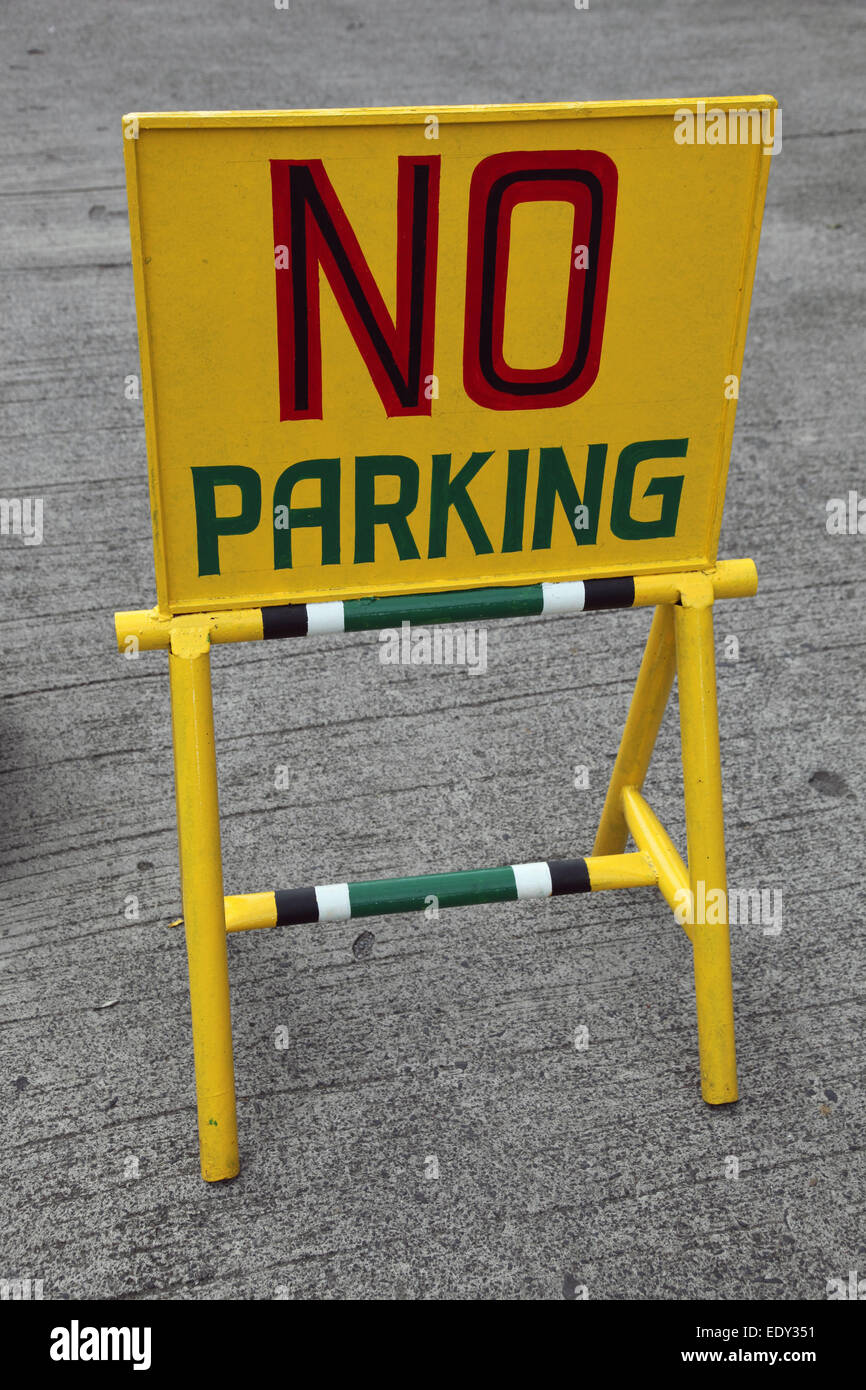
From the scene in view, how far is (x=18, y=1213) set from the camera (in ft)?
7.05

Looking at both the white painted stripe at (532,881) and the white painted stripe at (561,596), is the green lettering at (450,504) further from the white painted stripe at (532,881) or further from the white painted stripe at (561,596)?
the white painted stripe at (532,881)

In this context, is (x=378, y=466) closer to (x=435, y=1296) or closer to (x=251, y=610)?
(x=251, y=610)

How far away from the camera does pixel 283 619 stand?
6.66ft

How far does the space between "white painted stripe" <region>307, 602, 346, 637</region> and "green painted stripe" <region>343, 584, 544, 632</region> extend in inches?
0.5

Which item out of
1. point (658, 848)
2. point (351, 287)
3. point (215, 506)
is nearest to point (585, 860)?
point (658, 848)

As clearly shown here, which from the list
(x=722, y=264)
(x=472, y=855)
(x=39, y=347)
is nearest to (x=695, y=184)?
(x=722, y=264)

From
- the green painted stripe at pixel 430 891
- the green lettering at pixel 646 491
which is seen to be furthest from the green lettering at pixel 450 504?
the green painted stripe at pixel 430 891

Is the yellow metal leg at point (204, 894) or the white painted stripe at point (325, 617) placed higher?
the white painted stripe at point (325, 617)

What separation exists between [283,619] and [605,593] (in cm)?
54

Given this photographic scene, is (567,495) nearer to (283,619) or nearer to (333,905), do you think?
(283,619)

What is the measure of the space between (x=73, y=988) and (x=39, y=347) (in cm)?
291

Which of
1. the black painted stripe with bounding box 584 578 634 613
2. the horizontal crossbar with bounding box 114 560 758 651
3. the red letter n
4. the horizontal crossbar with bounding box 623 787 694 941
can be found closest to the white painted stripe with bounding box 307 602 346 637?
the horizontal crossbar with bounding box 114 560 758 651

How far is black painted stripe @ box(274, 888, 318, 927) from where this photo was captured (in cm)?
226

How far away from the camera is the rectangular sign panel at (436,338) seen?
175 centimetres
